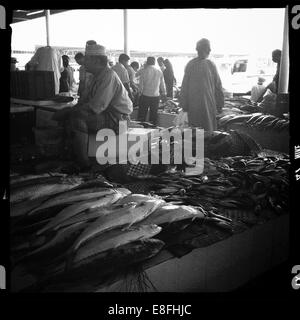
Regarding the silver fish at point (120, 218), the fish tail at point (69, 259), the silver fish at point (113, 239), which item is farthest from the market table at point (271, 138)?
the fish tail at point (69, 259)

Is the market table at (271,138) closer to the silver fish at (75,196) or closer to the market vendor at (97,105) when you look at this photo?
the market vendor at (97,105)

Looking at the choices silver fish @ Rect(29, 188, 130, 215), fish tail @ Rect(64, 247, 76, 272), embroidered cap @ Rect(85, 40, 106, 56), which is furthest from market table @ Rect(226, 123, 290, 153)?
fish tail @ Rect(64, 247, 76, 272)

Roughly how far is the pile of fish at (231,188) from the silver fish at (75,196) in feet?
2.17

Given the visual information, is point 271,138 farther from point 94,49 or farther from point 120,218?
point 120,218

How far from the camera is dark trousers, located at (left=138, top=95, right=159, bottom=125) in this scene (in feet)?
24.4

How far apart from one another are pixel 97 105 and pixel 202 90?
1.67m

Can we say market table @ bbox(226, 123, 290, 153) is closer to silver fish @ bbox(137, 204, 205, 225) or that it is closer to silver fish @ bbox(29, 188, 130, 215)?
silver fish @ bbox(137, 204, 205, 225)

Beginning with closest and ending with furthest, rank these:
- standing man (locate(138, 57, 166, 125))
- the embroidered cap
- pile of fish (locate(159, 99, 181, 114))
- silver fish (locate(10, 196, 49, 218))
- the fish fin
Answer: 1. the fish fin
2. silver fish (locate(10, 196, 49, 218))
3. the embroidered cap
4. standing man (locate(138, 57, 166, 125))
5. pile of fish (locate(159, 99, 181, 114))

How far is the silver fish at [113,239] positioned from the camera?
2.50 meters

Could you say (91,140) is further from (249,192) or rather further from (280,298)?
(280,298)

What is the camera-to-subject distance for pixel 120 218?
278 cm

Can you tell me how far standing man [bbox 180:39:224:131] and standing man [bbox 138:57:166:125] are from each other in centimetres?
194

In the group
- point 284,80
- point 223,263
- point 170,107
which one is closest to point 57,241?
point 223,263
